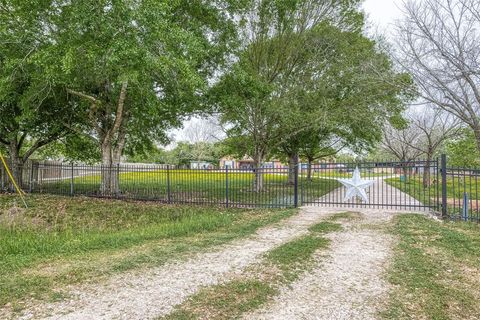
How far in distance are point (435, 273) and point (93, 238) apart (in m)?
6.05

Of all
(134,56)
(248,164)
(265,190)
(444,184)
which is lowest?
(265,190)

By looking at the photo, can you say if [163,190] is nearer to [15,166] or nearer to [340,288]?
[15,166]

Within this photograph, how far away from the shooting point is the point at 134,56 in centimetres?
912

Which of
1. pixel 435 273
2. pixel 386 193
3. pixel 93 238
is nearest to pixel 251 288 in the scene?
pixel 435 273

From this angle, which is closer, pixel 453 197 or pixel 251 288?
pixel 251 288

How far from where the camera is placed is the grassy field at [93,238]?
4527 mm

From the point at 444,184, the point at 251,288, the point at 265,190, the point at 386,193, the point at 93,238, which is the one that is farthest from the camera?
the point at 265,190

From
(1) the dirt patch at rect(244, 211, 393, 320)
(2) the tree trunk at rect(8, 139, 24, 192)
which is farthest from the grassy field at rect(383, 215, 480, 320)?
(2) the tree trunk at rect(8, 139, 24, 192)

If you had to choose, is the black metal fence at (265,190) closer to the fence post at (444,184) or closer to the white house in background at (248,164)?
the fence post at (444,184)

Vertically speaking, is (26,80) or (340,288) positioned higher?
(26,80)

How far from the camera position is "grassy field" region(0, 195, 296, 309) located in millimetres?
4527

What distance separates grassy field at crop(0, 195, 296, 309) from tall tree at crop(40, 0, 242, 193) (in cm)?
366

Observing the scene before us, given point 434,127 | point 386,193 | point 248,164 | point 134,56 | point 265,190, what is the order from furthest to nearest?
point 248,164 → point 434,127 → point 265,190 → point 386,193 → point 134,56

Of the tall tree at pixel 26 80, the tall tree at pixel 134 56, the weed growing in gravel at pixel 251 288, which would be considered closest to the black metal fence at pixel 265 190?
the tall tree at pixel 134 56
